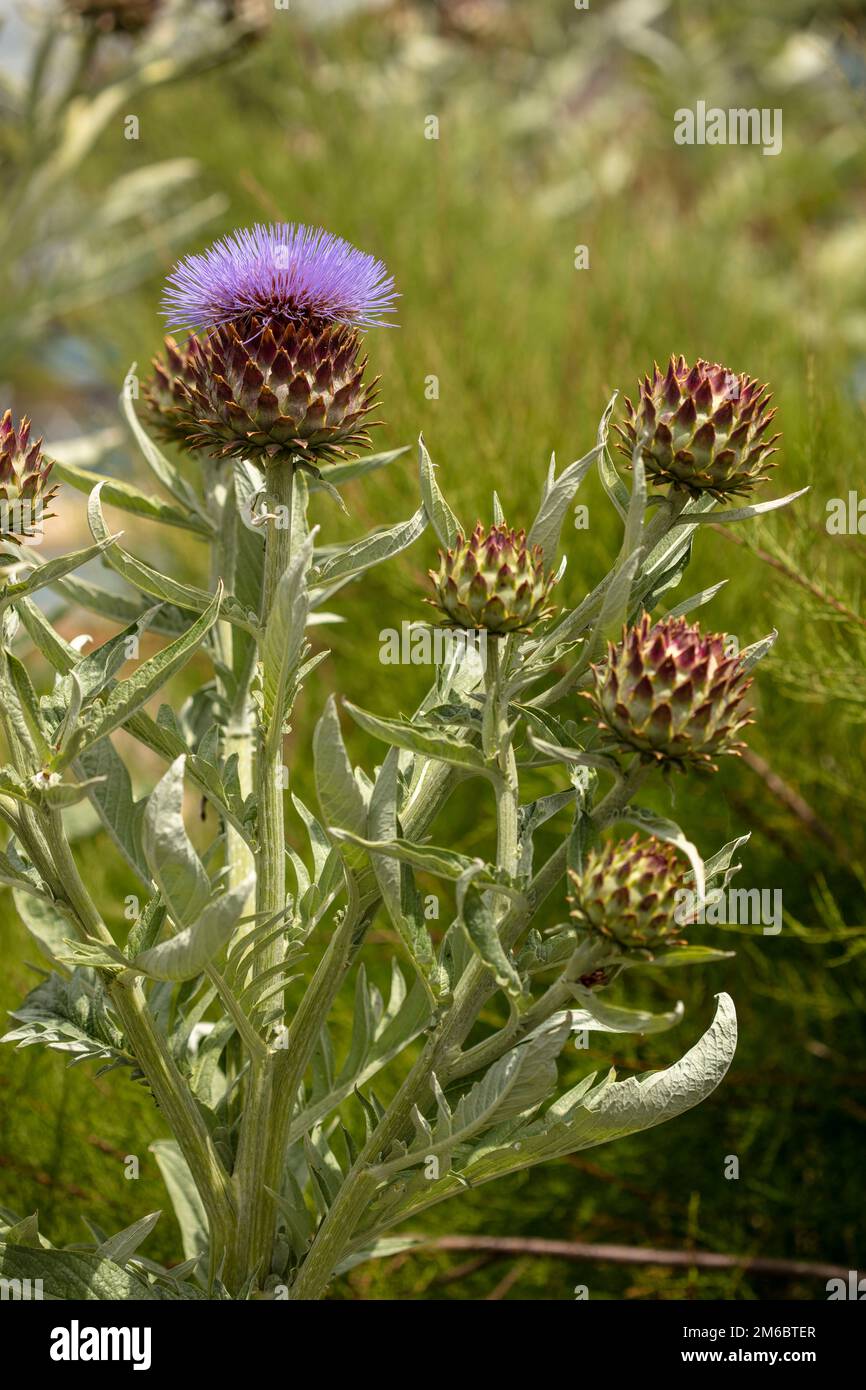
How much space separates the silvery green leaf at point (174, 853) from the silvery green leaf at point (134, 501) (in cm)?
23

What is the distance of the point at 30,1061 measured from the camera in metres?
1.01

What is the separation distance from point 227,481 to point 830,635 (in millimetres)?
664

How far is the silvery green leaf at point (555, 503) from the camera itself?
54 cm

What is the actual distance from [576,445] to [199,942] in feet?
3.26

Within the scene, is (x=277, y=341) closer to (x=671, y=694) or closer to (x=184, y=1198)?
(x=671, y=694)

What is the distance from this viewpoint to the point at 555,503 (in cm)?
56

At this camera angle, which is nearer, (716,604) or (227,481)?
(227,481)

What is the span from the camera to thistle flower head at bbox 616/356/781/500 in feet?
1.85

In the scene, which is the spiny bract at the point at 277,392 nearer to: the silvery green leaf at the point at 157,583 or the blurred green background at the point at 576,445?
the silvery green leaf at the point at 157,583

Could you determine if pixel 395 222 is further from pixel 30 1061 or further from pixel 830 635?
pixel 30 1061

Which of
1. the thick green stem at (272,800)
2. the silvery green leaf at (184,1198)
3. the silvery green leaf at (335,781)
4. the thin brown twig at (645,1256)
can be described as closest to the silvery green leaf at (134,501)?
the thick green stem at (272,800)

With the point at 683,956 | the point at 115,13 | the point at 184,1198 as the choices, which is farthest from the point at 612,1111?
the point at 115,13

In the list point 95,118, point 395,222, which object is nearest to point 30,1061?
point 95,118
